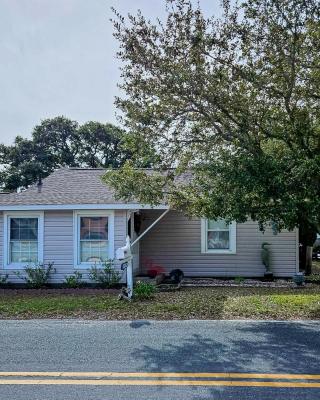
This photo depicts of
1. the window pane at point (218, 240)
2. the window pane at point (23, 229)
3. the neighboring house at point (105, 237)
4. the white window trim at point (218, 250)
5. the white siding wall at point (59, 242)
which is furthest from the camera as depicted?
the window pane at point (218, 240)

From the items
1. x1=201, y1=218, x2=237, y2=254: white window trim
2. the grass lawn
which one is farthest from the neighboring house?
the grass lawn

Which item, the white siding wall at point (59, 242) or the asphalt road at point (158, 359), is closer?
the asphalt road at point (158, 359)

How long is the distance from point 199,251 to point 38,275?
529 centimetres

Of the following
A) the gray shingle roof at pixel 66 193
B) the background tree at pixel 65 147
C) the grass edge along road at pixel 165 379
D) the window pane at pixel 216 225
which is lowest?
the grass edge along road at pixel 165 379

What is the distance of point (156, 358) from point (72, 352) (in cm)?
119

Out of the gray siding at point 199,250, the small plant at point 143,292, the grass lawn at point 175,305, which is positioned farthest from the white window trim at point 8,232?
the small plant at point 143,292

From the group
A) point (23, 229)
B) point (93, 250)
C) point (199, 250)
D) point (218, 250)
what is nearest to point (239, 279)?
point (218, 250)

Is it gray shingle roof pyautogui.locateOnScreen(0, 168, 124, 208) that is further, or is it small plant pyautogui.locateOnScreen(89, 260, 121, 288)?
gray shingle roof pyautogui.locateOnScreen(0, 168, 124, 208)

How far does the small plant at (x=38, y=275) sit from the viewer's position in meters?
13.8

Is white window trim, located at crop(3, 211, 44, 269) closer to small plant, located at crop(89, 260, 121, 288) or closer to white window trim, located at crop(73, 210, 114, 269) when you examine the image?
white window trim, located at crop(73, 210, 114, 269)

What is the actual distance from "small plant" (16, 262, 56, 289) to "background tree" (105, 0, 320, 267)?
5573 mm

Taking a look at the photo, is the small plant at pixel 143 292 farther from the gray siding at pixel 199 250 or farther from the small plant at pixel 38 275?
the gray siding at pixel 199 250

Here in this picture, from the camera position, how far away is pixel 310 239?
17297 millimetres

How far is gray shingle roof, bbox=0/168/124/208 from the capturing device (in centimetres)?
1395
